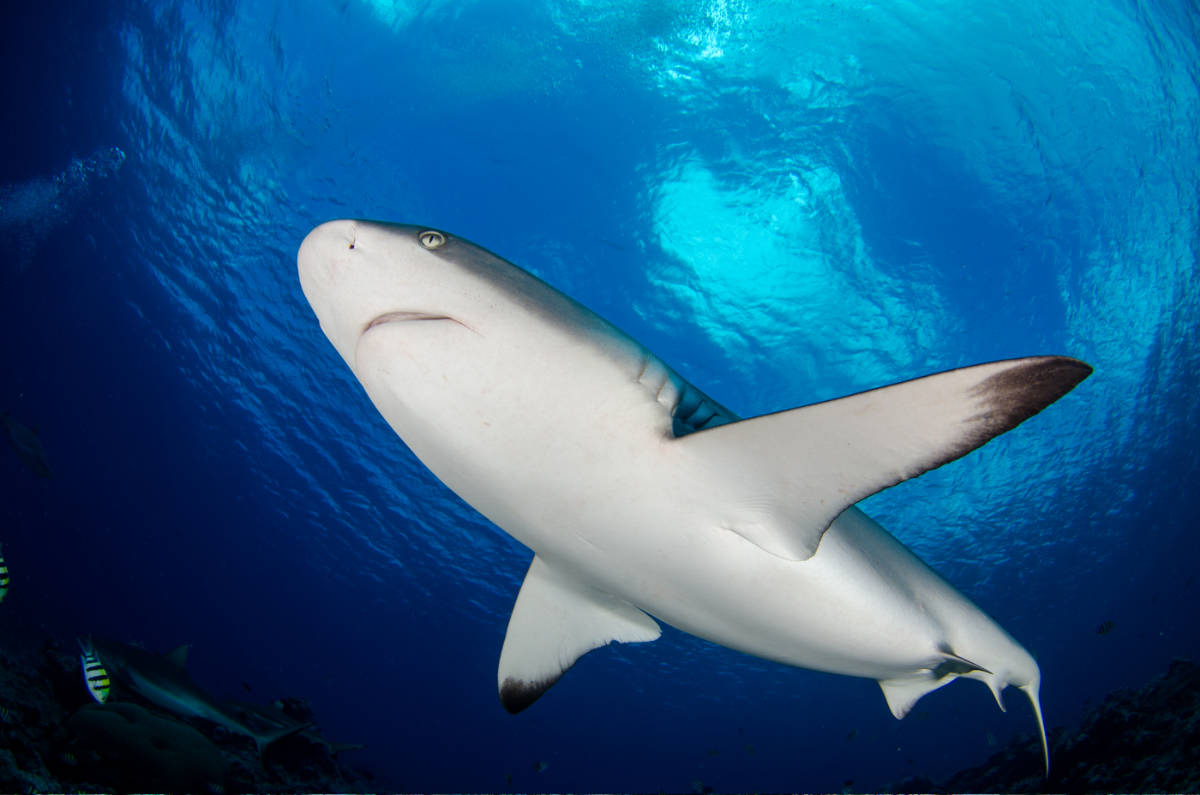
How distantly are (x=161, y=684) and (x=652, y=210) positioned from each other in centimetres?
1165

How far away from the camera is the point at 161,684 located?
6074mm

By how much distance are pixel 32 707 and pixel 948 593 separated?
8.49 m

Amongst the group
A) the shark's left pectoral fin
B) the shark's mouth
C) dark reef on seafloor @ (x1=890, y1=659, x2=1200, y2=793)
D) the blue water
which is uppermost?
the blue water

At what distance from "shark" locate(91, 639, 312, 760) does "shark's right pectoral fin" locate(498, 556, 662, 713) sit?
523 centimetres

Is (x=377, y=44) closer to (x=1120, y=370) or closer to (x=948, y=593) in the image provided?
(x=948, y=593)

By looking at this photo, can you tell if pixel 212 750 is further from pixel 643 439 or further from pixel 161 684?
pixel 643 439

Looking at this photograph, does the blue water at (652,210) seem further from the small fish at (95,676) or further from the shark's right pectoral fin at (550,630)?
the shark's right pectoral fin at (550,630)

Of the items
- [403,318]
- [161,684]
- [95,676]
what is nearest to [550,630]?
[403,318]

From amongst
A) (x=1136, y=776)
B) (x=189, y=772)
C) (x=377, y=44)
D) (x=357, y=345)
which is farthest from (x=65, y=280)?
(x=1136, y=776)

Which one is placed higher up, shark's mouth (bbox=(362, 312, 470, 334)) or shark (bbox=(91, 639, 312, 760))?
shark's mouth (bbox=(362, 312, 470, 334))

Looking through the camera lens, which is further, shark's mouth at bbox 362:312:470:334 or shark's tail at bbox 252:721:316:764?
shark's tail at bbox 252:721:316:764

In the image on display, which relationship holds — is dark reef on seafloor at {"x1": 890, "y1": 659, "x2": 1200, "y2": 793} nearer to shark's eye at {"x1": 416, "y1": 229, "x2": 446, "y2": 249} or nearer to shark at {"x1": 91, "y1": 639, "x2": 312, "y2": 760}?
shark's eye at {"x1": 416, "y1": 229, "x2": 446, "y2": 249}

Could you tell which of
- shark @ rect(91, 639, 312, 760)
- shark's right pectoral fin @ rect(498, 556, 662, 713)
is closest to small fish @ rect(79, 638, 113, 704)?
shark @ rect(91, 639, 312, 760)

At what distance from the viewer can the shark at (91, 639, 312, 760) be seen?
5.89 metres
